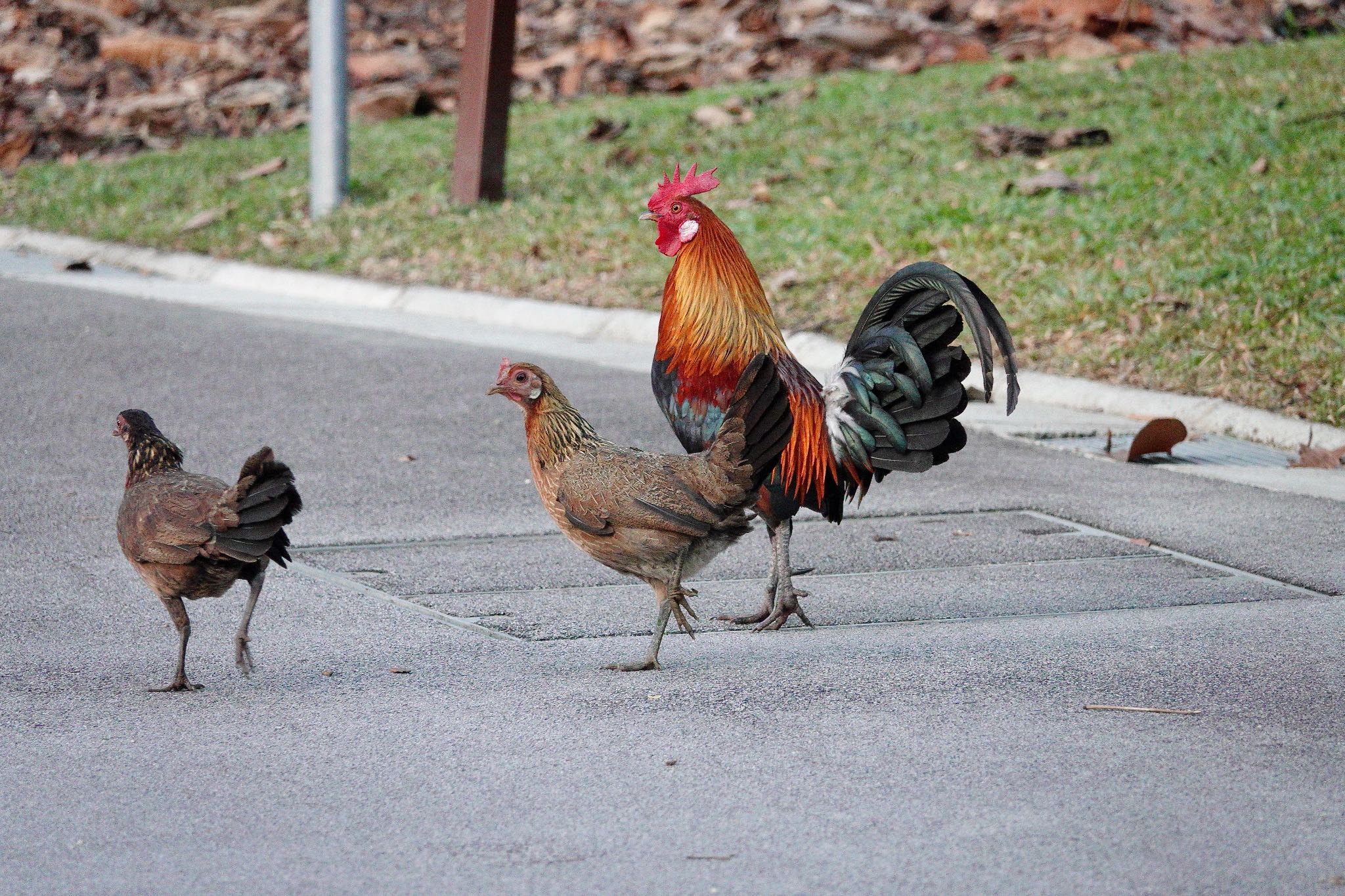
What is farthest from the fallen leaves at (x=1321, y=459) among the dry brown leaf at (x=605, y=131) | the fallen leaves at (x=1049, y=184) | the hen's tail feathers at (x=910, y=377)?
the dry brown leaf at (x=605, y=131)

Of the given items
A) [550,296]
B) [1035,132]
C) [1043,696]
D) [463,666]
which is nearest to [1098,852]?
[1043,696]

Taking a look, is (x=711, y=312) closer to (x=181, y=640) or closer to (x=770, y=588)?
(x=770, y=588)

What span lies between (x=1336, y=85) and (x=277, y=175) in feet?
31.6

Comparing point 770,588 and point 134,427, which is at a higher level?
point 134,427

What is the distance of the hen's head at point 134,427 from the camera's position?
5695 millimetres

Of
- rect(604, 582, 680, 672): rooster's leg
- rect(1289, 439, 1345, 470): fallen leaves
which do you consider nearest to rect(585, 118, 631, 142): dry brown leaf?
rect(1289, 439, 1345, 470): fallen leaves

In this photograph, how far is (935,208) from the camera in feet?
41.9

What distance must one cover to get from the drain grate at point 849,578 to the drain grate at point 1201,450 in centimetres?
142

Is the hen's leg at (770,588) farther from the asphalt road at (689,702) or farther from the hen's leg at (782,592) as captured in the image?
the asphalt road at (689,702)

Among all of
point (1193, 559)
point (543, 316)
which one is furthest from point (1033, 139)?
point (1193, 559)

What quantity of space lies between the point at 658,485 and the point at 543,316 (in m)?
6.89

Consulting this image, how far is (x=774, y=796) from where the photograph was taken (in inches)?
172

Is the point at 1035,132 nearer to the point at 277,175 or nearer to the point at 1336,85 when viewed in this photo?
the point at 1336,85

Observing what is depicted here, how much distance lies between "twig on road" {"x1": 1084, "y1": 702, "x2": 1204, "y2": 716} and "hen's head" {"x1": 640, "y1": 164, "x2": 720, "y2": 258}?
2.36 m
